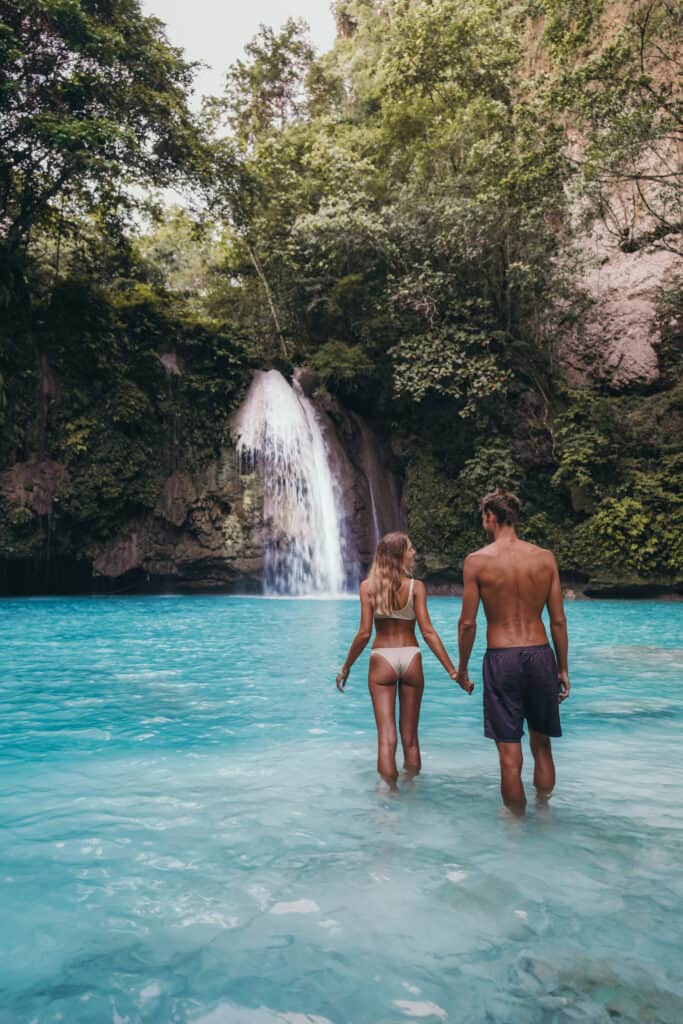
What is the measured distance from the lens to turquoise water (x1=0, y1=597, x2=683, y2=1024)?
7.57 feet

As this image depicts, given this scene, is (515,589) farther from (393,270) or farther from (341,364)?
(393,270)

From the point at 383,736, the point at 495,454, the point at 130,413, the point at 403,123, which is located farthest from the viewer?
the point at 403,123

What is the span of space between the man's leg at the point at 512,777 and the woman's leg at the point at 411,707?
1.93ft

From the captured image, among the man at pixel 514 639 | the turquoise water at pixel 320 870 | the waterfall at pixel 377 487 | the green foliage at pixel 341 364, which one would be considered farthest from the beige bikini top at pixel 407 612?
the green foliage at pixel 341 364

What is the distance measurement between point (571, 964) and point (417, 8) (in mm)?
24272

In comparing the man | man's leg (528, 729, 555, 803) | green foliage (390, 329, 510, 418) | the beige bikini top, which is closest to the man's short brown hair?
the man

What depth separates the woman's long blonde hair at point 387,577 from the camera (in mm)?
4148

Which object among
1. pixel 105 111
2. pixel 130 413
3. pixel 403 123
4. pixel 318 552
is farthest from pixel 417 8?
pixel 318 552

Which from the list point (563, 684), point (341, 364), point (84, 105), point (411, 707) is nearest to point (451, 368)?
point (341, 364)

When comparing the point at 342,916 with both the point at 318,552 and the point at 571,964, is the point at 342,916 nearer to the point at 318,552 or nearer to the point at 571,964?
the point at 571,964

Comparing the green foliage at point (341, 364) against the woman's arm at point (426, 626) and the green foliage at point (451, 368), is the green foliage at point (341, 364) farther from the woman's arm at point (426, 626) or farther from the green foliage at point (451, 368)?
the woman's arm at point (426, 626)

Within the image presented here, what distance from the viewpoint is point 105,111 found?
54.5 feet

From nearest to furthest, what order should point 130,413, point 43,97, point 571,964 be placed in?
point 571,964, point 43,97, point 130,413

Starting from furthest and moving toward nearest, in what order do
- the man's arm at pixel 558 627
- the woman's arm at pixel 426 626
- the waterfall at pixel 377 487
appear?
the waterfall at pixel 377 487 < the woman's arm at pixel 426 626 < the man's arm at pixel 558 627
